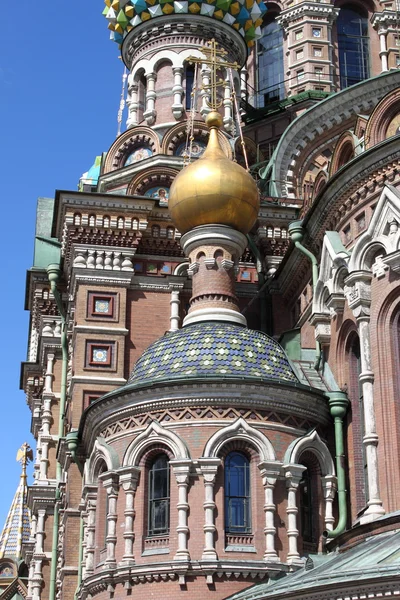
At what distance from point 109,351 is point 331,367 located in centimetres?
390

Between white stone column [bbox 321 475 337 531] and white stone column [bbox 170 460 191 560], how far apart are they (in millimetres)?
1738

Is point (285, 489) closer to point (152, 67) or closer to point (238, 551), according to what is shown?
point (238, 551)

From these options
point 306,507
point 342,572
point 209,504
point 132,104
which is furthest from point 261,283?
point 342,572

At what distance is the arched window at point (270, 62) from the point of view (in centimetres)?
2744

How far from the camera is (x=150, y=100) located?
22.1 meters

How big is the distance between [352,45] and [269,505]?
1595 centimetres

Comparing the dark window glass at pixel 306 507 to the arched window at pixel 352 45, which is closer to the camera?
the dark window glass at pixel 306 507

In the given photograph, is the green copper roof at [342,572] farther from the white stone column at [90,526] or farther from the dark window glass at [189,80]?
the dark window glass at [189,80]

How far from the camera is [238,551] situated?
1403cm

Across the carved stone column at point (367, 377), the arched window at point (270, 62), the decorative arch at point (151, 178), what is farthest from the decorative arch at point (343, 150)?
the arched window at point (270, 62)

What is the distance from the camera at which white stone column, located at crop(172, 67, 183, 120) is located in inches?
850

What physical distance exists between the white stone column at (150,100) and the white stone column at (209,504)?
9.15 m

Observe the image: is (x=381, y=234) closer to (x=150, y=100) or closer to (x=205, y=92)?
(x=205, y=92)

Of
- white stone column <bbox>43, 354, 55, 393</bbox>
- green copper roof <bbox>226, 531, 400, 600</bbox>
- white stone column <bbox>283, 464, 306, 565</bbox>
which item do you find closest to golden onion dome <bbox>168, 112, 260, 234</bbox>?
white stone column <bbox>283, 464, 306, 565</bbox>
